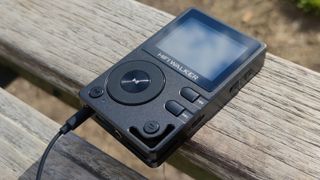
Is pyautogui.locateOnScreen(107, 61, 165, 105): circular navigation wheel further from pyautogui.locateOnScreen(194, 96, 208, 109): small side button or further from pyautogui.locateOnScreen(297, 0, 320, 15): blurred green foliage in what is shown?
pyautogui.locateOnScreen(297, 0, 320, 15): blurred green foliage

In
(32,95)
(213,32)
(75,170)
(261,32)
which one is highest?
(213,32)

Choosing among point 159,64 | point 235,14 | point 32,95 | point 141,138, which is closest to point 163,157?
point 141,138

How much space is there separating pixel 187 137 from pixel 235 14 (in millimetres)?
1249

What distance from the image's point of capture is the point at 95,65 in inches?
30.4

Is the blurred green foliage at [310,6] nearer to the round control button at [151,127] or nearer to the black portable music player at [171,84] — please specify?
the black portable music player at [171,84]

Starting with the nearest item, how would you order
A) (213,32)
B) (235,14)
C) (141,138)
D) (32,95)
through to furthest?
1. (141,138)
2. (213,32)
3. (32,95)
4. (235,14)

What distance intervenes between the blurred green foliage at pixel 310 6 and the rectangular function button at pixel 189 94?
4.09 ft

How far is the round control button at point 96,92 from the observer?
68 cm

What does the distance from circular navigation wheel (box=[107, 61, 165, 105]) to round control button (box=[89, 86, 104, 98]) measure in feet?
0.04

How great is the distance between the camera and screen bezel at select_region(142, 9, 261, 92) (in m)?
0.69

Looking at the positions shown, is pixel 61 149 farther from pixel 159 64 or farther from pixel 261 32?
pixel 261 32

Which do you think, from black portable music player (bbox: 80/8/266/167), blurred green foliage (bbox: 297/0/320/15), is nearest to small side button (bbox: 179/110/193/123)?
black portable music player (bbox: 80/8/266/167)

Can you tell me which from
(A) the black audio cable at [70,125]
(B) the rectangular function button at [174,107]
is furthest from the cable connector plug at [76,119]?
(B) the rectangular function button at [174,107]

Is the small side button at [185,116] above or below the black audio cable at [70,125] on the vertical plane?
above
